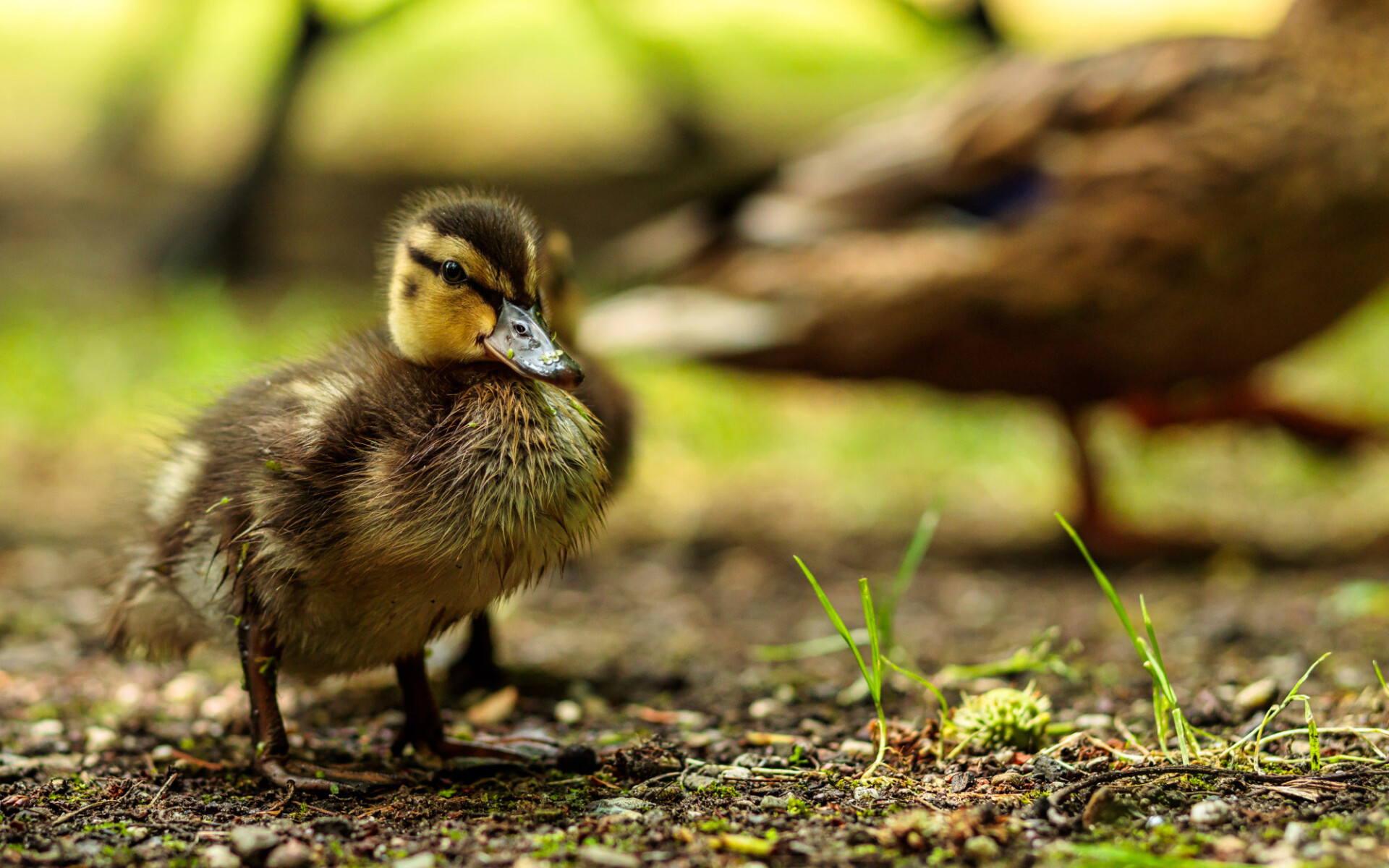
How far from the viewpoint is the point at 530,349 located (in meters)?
2.09

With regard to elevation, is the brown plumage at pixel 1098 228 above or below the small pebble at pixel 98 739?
above

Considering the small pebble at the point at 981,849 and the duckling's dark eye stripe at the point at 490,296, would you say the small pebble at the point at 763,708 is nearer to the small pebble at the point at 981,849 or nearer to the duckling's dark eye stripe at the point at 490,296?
the small pebble at the point at 981,849

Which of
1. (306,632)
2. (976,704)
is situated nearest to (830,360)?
(976,704)

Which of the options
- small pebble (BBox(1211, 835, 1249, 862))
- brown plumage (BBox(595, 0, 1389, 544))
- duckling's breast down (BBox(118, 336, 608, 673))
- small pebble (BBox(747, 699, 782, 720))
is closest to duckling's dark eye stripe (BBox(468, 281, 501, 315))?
duckling's breast down (BBox(118, 336, 608, 673))

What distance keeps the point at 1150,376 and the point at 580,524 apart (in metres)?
3.14

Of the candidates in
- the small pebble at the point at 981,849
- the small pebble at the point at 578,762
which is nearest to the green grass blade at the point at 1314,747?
the small pebble at the point at 981,849

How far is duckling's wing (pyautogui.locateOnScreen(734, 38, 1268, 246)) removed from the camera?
164 inches

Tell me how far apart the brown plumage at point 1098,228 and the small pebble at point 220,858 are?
320 centimetres

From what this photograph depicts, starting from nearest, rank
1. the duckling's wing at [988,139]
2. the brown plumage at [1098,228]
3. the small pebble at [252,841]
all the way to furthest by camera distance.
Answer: the small pebble at [252,841] < the brown plumage at [1098,228] < the duckling's wing at [988,139]

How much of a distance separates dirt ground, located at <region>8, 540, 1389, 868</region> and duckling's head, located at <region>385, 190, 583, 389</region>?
78 cm

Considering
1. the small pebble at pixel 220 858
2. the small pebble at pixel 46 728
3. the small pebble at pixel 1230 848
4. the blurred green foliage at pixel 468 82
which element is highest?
the blurred green foliage at pixel 468 82

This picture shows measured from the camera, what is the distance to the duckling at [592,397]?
2.75m

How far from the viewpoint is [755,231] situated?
481 cm

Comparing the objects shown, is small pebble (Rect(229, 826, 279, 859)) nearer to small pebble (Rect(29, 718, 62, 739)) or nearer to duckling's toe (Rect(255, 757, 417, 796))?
duckling's toe (Rect(255, 757, 417, 796))
